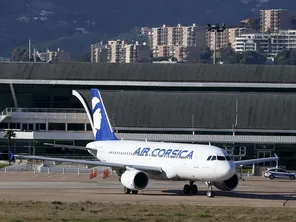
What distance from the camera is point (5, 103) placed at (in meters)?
140

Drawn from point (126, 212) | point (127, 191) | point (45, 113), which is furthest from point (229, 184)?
point (45, 113)

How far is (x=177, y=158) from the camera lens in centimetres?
8100

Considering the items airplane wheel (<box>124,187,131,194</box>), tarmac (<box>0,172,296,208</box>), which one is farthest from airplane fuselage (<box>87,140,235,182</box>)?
airplane wheel (<box>124,187,131,194</box>)

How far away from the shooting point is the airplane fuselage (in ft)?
257

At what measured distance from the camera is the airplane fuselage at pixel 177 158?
78250mm

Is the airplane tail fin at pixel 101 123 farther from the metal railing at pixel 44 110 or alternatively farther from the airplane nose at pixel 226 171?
the metal railing at pixel 44 110

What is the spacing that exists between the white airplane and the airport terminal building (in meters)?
39.0

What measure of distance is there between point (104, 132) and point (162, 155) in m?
10.8

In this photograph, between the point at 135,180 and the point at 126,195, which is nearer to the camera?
the point at 126,195

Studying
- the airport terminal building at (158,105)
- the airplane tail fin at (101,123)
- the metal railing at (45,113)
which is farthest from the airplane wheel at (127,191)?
the metal railing at (45,113)

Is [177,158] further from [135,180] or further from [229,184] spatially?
Answer: [229,184]

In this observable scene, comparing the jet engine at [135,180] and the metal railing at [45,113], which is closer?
the jet engine at [135,180]

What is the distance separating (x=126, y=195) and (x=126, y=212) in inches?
576

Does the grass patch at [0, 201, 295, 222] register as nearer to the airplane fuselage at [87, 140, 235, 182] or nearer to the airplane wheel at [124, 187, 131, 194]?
the airplane fuselage at [87, 140, 235, 182]
